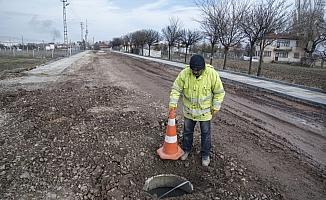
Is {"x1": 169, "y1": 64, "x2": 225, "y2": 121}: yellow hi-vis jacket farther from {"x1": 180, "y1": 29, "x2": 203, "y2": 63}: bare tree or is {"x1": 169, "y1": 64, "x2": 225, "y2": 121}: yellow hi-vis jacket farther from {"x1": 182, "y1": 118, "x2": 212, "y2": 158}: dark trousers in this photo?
{"x1": 180, "y1": 29, "x2": 203, "y2": 63}: bare tree

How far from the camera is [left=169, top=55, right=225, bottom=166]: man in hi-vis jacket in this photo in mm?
4348

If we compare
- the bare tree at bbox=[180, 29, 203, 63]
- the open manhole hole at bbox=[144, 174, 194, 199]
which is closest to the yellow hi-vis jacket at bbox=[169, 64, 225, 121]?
the open manhole hole at bbox=[144, 174, 194, 199]

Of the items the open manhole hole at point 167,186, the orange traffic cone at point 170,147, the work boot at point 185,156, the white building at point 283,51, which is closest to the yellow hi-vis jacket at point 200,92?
the orange traffic cone at point 170,147

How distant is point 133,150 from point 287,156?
2.72 m

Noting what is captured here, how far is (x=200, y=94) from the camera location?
4.41 m

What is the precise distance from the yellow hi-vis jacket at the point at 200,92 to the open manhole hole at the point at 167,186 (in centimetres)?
102

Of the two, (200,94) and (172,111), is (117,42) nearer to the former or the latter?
(172,111)

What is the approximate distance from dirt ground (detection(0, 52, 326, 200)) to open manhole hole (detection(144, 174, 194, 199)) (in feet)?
0.40

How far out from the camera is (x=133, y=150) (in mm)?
5047

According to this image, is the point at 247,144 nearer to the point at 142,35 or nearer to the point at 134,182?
the point at 134,182

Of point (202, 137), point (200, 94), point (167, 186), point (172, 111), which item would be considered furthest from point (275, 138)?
point (167, 186)

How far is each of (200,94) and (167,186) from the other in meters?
1.46

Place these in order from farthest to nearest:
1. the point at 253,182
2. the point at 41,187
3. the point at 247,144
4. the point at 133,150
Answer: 1. the point at 247,144
2. the point at 133,150
3. the point at 253,182
4. the point at 41,187

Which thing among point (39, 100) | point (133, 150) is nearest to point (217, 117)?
point (133, 150)
